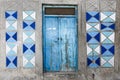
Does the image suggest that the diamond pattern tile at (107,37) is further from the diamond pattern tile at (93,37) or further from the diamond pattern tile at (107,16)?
the diamond pattern tile at (107,16)

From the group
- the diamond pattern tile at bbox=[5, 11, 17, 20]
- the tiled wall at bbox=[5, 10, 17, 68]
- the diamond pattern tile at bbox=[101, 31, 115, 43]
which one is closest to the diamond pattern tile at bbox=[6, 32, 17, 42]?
the tiled wall at bbox=[5, 10, 17, 68]

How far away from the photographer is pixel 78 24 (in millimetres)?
8508

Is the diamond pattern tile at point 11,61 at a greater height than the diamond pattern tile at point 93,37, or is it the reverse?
the diamond pattern tile at point 93,37

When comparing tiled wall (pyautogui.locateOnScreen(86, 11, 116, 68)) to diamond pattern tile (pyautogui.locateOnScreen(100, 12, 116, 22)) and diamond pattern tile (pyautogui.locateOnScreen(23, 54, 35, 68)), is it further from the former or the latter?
diamond pattern tile (pyautogui.locateOnScreen(23, 54, 35, 68))

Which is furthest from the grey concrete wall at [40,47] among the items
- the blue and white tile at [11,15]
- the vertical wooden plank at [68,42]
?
the vertical wooden plank at [68,42]

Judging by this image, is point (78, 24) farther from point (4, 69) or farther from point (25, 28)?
point (4, 69)

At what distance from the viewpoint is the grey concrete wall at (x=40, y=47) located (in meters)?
8.39

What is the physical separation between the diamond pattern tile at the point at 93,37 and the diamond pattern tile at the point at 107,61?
0.52m

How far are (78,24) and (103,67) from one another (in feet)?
4.56

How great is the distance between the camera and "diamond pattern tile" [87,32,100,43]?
8.51 metres

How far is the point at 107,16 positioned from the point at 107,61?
125 centimetres

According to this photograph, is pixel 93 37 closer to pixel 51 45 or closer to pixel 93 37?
pixel 93 37

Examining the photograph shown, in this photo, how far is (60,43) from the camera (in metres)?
8.62

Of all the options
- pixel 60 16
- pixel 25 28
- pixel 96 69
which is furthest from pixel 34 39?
pixel 96 69
